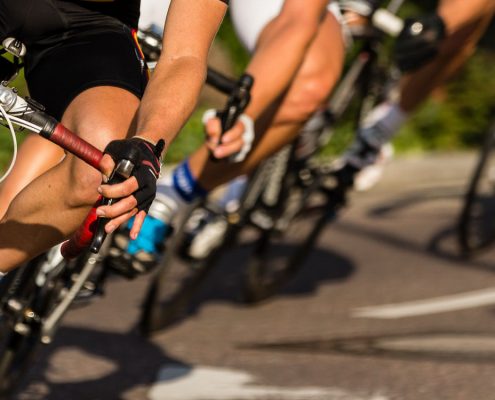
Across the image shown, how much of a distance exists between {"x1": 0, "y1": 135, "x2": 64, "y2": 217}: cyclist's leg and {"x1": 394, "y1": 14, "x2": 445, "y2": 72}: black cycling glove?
2.14 metres

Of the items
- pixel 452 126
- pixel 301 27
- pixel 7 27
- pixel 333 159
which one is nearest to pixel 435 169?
pixel 452 126

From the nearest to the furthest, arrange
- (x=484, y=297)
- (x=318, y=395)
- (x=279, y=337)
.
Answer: (x=318, y=395), (x=279, y=337), (x=484, y=297)

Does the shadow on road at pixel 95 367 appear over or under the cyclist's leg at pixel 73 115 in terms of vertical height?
under

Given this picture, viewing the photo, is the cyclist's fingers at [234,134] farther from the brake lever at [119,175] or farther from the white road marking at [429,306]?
the white road marking at [429,306]

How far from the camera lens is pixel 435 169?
10.9m

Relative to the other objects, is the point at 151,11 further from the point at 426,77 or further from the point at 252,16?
the point at 426,77

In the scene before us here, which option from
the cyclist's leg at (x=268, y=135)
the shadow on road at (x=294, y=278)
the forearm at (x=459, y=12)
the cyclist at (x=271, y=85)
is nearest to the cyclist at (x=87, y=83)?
the cyclist at (x=271, y=85)

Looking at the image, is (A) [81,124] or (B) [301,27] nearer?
(A) [81,124]

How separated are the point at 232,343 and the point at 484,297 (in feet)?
4.60

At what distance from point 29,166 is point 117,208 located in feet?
3.33

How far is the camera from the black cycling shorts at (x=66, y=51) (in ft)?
Result: 11.7

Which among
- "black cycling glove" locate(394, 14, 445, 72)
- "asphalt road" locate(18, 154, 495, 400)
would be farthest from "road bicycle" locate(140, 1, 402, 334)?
"black cycling glove" locate(394, 14, 445, 72)

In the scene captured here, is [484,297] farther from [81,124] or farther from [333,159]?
[81,124]

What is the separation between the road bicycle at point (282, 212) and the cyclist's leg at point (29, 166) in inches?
77.5
